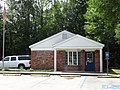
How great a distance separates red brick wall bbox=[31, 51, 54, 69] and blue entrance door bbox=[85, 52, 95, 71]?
4278 millimetres

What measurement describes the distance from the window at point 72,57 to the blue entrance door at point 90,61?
41.3 inches

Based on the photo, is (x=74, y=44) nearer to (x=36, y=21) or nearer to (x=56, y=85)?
Answer: (x=56, y=85)

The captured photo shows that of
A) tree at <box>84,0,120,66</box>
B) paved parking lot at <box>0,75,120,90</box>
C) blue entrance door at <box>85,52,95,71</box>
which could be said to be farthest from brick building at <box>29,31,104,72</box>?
paved parking lot at <box>0,75,120,90</box>

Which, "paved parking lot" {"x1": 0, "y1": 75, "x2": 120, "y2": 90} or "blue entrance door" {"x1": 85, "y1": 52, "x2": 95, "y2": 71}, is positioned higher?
"blue entrance door" {"x1": 85, "y1": 52, "x2": 95, "y2": 71}

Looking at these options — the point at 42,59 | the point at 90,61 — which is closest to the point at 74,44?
the point at 90,61

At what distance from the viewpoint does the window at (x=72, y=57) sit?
32.2 metres

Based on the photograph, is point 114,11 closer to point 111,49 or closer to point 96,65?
point 96,65

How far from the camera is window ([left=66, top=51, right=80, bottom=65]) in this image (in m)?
32.2

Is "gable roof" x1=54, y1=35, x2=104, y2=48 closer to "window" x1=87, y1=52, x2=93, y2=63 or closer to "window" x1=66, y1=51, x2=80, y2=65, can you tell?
"window" x1=66, y1=51, x2=80, y2=65

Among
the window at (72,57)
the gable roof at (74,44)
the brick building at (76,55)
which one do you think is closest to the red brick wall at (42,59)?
the brick building at (76,55)

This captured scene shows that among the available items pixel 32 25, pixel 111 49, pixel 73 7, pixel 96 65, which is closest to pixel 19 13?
pixel 32 25

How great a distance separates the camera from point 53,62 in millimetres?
33594

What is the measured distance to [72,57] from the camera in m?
32.4

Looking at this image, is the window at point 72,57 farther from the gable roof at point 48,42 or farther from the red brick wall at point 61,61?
the gable roof at point 48,42
